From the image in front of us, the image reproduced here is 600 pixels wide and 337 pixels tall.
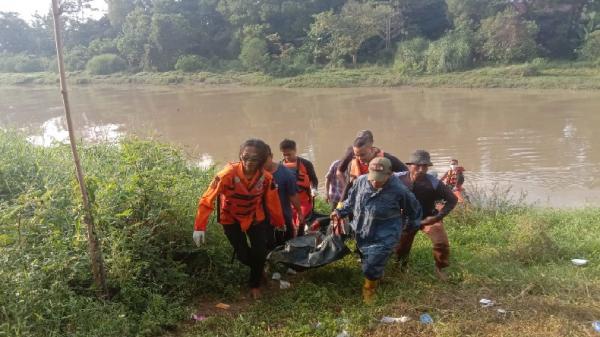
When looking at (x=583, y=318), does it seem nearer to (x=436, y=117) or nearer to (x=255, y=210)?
(x=255, y=210)

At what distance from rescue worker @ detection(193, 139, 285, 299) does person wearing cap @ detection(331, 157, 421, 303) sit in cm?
68

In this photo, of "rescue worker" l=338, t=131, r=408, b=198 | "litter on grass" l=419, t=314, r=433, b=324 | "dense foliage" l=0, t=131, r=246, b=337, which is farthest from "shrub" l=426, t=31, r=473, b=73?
"litter on grass" l=419, t=314, r=433, b=324

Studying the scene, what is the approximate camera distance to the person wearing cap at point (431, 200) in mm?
4020

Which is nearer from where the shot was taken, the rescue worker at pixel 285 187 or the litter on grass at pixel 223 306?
the litter on grass at pixel 223 306

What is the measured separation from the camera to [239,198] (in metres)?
3.61

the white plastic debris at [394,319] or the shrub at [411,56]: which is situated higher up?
the shrub at [411,56]

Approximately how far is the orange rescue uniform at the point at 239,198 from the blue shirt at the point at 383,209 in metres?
0.67

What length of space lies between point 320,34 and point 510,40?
1251cm

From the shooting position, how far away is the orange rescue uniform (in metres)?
3.53

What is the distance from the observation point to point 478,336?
3.13 m

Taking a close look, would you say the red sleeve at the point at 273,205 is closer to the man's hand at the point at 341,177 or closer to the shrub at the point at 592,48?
the man's hand at the point at 341,177

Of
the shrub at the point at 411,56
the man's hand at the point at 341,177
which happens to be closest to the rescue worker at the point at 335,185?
the man's hand at the point at 341,177

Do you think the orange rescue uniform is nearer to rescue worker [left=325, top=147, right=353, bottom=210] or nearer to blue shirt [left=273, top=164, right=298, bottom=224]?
Result: blue shirt [left=273, top=164, right=298, bottom=224]

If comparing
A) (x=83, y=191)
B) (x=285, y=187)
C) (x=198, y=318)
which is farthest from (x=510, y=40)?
(x=83, y=191)
